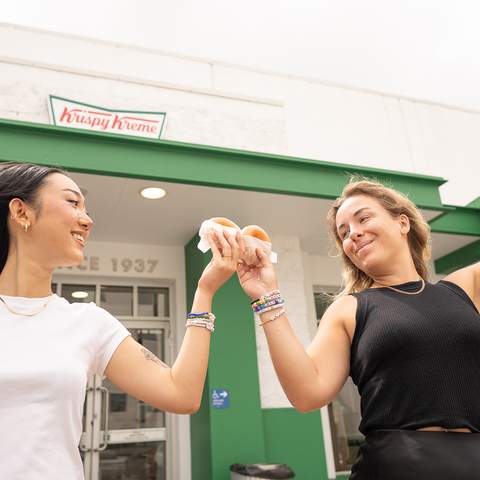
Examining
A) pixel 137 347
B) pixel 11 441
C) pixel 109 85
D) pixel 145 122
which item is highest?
pixel 109 85

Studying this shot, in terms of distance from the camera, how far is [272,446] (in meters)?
5.86

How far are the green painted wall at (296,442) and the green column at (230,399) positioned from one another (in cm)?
20

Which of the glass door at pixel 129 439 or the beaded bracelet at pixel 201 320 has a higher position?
the beaded bracelet at pixel 201 320

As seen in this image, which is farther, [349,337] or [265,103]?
[265,103]

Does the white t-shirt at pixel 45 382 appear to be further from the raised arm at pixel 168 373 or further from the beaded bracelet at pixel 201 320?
the beaded bracelet at pixel 201 320

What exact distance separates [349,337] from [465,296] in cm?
42

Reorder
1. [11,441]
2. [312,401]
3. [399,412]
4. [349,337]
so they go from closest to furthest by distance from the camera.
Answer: [11,441]
[399,412]
[312,401]
[349,337]

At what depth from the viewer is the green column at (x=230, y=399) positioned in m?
5.55

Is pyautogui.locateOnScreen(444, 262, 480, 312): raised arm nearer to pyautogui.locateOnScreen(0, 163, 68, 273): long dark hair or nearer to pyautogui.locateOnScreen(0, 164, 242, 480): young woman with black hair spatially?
pyautogui.locateOnScreen(0, 164, 242, 480): young woman with black hair

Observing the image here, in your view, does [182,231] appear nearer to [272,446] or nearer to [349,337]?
[272,446]

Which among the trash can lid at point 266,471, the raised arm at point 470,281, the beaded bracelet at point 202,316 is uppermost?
the raised arm at point 470,281

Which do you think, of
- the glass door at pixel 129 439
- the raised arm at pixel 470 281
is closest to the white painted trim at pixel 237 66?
the glass door at pixel 129 439

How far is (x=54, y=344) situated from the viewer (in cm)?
138

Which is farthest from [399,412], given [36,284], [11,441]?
[36,284]
